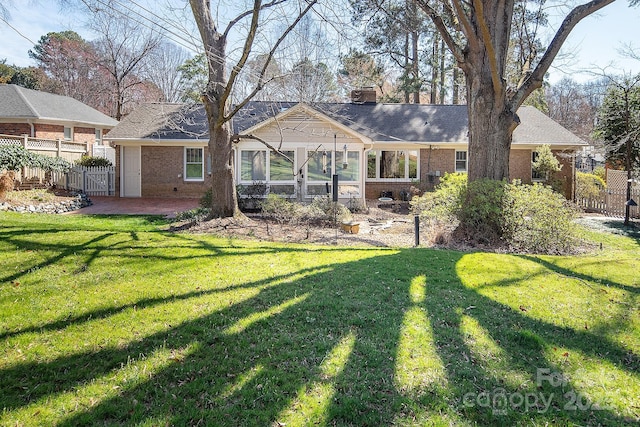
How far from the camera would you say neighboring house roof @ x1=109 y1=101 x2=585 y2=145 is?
19.4 metres

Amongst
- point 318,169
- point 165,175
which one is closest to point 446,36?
point 318,169

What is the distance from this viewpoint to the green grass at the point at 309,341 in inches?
115

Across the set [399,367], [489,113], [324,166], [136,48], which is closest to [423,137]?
[324,166]

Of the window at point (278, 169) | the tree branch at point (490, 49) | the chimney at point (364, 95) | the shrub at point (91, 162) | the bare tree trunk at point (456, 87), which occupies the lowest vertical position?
the window at point (278, 169)

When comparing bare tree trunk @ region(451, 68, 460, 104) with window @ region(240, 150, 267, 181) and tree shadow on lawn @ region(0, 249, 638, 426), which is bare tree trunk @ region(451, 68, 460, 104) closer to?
window @ region(240, 150, 267, 181)

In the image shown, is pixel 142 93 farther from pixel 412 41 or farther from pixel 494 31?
pixel 494 31

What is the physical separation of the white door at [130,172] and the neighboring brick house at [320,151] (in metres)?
0.05

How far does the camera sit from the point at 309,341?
391cm

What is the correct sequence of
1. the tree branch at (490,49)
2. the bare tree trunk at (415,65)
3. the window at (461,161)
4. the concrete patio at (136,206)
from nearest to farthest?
the tree branch at (490,49)
the concrete patio at (136,206)
the window at (461,161)
the bare tree trunk at (415,65)


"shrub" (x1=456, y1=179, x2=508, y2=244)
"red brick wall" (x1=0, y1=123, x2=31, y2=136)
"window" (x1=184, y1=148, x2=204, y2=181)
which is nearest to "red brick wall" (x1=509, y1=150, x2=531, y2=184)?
"shrub" (x1=456, y1=179, x2=508, y2=244)

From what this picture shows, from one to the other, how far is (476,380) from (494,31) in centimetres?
933

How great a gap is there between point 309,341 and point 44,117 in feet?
81.0

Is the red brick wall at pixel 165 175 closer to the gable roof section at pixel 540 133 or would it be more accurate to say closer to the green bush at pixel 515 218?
the green bush at pixel 515 218

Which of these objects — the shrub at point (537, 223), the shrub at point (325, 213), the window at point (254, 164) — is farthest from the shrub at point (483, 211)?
the window at point (254, 164)
